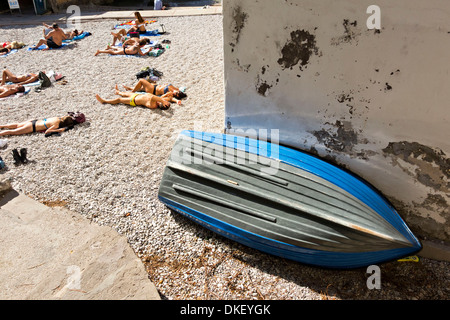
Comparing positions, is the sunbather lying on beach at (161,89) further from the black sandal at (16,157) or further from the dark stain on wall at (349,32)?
the dark stain on wall at (349,32)

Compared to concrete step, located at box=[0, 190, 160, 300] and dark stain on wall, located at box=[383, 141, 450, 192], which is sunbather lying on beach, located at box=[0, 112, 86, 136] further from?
dark stain on wall, located at box=[383, 141, 450, 192]

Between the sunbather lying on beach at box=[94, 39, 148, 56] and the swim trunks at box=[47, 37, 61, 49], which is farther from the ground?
the swim trunks at box=[47, 37, 61, 49]

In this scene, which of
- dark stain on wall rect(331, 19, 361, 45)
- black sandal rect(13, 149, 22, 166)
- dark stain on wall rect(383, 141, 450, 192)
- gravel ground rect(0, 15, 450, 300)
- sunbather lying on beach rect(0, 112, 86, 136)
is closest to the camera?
dark stain on wall rect(331, 19, 361, 45)

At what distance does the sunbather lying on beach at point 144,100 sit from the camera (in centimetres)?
668

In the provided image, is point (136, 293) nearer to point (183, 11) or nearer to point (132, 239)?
point (132, 239)

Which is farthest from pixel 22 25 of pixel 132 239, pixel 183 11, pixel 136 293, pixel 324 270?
pixel 324 270

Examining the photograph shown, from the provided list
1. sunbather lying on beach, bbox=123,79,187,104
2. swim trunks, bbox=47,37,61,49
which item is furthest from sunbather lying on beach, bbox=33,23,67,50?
sunbather lying on beach, bbox=123,79,187,104

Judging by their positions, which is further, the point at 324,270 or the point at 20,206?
the point at 20,206

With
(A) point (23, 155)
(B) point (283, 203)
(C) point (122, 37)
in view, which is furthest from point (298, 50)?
(C) point (122, 37)

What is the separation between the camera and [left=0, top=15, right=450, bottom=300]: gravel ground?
3.42 metres

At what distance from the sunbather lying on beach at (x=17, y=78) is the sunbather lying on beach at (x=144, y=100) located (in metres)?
2.42

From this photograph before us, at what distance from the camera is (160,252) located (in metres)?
3.80

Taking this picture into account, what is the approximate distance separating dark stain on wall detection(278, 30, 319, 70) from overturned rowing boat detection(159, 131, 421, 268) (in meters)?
1.05
